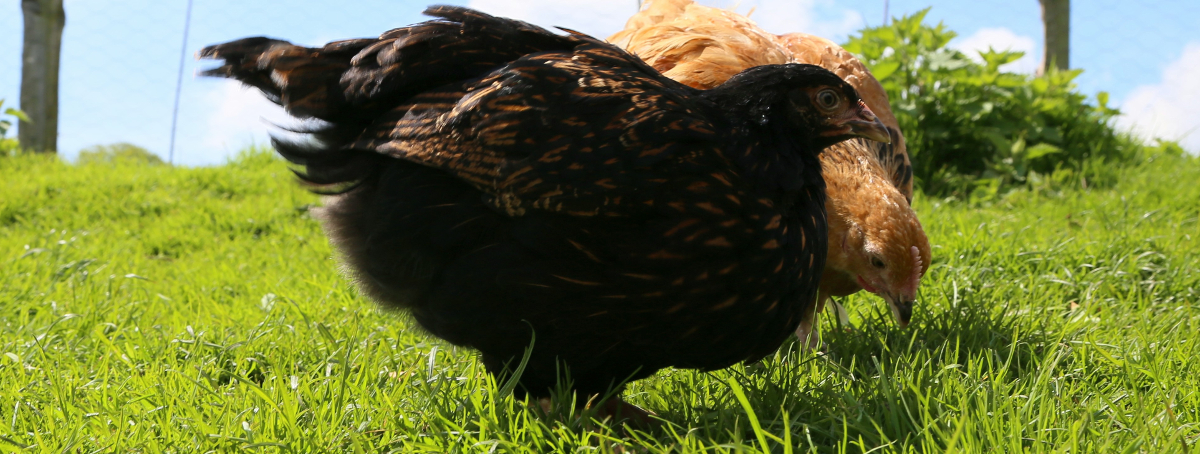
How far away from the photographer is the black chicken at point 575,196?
182 cm

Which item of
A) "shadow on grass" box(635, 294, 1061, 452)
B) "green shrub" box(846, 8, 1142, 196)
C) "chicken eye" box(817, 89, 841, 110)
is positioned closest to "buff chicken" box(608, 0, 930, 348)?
"shadow on grass" box(635, 294, 1061, 452)

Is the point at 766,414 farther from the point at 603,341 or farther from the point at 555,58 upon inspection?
the point at 555,58

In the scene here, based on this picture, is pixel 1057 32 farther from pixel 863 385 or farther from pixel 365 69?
pixel 365 69

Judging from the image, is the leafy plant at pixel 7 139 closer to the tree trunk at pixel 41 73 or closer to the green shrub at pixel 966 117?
the tree trunk at pixel 41 73

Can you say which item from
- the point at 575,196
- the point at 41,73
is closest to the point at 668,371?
the point at 575,196

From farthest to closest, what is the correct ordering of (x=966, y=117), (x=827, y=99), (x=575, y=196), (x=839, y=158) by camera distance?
(x=966, y=117), (x=839, y=158), (x=827, y=99), (x=575, y=196)

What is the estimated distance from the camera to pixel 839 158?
Answer: 286 cm

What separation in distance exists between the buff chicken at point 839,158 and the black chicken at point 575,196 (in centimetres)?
52

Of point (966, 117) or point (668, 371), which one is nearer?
point (668, 371)

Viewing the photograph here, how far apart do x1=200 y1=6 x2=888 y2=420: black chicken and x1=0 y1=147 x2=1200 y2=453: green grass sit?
0.20 m

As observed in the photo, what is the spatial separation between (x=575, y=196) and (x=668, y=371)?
920 mm

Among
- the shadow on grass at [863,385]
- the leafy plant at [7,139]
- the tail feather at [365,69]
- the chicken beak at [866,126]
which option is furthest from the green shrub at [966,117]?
the leafy plant at [7,139]

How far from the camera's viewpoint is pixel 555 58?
6.87ft

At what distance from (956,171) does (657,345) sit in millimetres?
4096
